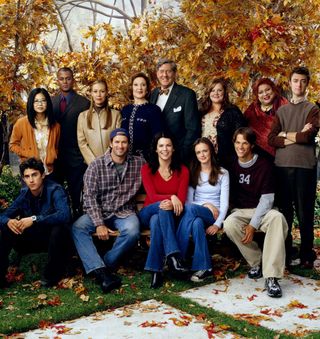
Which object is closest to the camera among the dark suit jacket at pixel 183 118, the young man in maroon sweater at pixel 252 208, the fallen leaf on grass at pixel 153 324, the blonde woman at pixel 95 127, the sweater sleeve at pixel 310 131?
the fallen leaf on grass at pixel 153 324

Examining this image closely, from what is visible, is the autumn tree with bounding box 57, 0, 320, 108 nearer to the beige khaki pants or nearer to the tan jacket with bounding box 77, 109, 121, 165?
the tan jacket with bounding box 77, 109, 121, 165

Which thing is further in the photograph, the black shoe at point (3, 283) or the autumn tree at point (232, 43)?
the autumn tree at point (232, 43)

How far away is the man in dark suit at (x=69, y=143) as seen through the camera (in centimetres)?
655

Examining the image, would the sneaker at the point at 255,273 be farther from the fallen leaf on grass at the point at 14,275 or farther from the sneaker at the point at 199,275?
the fallen leaf on grass at the point at 14,275

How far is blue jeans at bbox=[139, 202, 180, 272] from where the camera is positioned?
5.58 m

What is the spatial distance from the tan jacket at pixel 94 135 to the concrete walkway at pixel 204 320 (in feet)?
6.47

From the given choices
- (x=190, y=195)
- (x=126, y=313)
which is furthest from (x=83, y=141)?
(x=126, y=313)

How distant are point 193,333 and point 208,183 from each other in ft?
6.85

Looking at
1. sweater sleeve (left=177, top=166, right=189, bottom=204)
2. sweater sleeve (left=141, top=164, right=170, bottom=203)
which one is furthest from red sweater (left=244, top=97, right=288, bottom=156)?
sweater sleeve (left=141, top=164, right=170, bottom=203)

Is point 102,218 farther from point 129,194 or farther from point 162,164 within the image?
point 162,164

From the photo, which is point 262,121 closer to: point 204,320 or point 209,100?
point 209,100

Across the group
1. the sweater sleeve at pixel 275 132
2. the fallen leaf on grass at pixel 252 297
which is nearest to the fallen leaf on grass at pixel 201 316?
the fallen leaf on grass at pixel 252 297

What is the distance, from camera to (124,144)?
5.89 meters

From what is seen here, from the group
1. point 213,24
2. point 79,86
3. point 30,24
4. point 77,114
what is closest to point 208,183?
point 77,114
